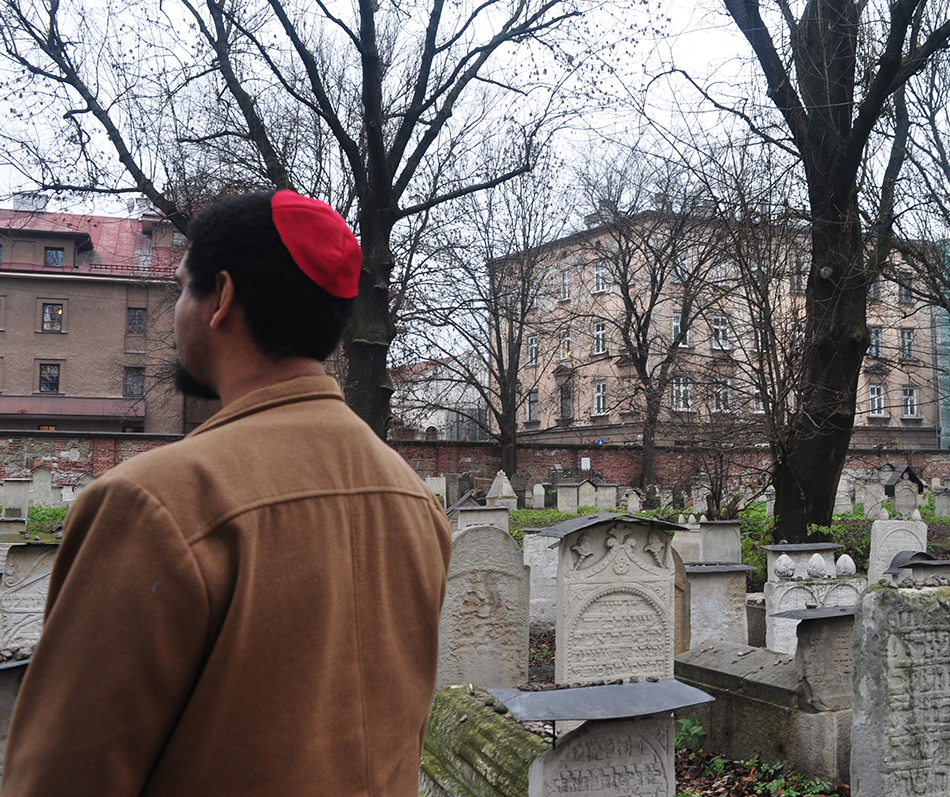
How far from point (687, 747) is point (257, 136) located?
1006 centimetres

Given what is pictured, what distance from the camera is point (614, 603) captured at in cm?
648

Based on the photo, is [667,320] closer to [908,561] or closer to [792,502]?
[792,502]

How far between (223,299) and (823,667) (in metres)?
5.05

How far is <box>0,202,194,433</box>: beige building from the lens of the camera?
122ft

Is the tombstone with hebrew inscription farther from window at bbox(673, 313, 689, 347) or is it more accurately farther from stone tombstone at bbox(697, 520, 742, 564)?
window at bbox(673, 313, 689, 347)

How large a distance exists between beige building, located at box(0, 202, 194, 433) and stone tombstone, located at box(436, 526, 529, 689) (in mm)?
32032

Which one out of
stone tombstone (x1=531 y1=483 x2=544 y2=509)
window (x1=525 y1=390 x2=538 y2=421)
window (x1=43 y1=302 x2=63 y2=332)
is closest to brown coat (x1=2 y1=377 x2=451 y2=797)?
stone tombstone (x1=531 y1=483 x2=544 y2=509)

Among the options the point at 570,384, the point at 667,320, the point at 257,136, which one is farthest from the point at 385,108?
the point at 667,320

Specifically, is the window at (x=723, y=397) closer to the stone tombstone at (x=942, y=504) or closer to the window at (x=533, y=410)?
the stone tombstone at (x=942, y=504)

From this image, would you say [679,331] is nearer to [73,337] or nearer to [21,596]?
[21,596]

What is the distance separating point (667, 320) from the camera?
32.0 metres

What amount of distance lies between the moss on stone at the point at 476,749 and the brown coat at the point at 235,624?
268 cm

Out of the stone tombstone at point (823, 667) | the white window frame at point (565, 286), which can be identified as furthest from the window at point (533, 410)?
the stone tombstone at point (823, 667)

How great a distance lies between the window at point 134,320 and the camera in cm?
3903
